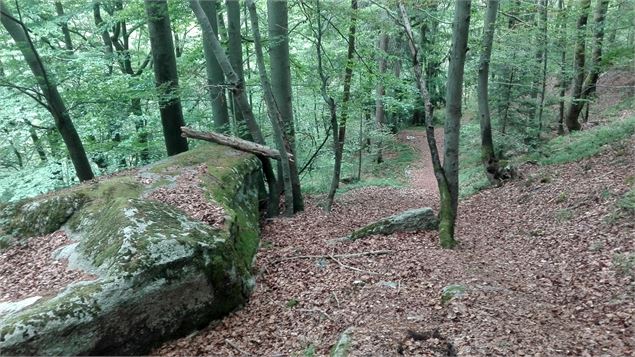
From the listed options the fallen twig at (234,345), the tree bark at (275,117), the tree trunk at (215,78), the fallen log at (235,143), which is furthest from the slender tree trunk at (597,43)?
the fallen twig at (234,345)

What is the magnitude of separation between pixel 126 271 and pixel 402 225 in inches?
203

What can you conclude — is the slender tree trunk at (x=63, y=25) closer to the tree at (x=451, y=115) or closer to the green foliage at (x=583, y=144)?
the tree at (x=451, y=115)

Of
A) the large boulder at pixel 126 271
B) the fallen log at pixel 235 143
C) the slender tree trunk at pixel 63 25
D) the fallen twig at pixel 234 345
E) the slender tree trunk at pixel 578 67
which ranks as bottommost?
the fallen twig at pixel 234 345

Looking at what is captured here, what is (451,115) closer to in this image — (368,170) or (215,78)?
(215,78)

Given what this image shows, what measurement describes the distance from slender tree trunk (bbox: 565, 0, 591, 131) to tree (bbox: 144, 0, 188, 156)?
10.8m

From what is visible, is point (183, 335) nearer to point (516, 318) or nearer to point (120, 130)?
point (516, 318)

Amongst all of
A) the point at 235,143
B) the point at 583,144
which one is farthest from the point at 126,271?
the point at 583,144

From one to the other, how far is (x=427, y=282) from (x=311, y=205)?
251 inches

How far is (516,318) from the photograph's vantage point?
4.22 meters

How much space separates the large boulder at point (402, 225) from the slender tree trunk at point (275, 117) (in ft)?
8.57

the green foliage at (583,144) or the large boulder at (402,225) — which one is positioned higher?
the green foliage at (583,144)

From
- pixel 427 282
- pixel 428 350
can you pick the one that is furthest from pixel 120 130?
pixel 428 350

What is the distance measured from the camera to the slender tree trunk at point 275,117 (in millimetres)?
8523

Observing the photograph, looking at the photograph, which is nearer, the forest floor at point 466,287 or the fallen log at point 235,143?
the forest floor at point 466,287
